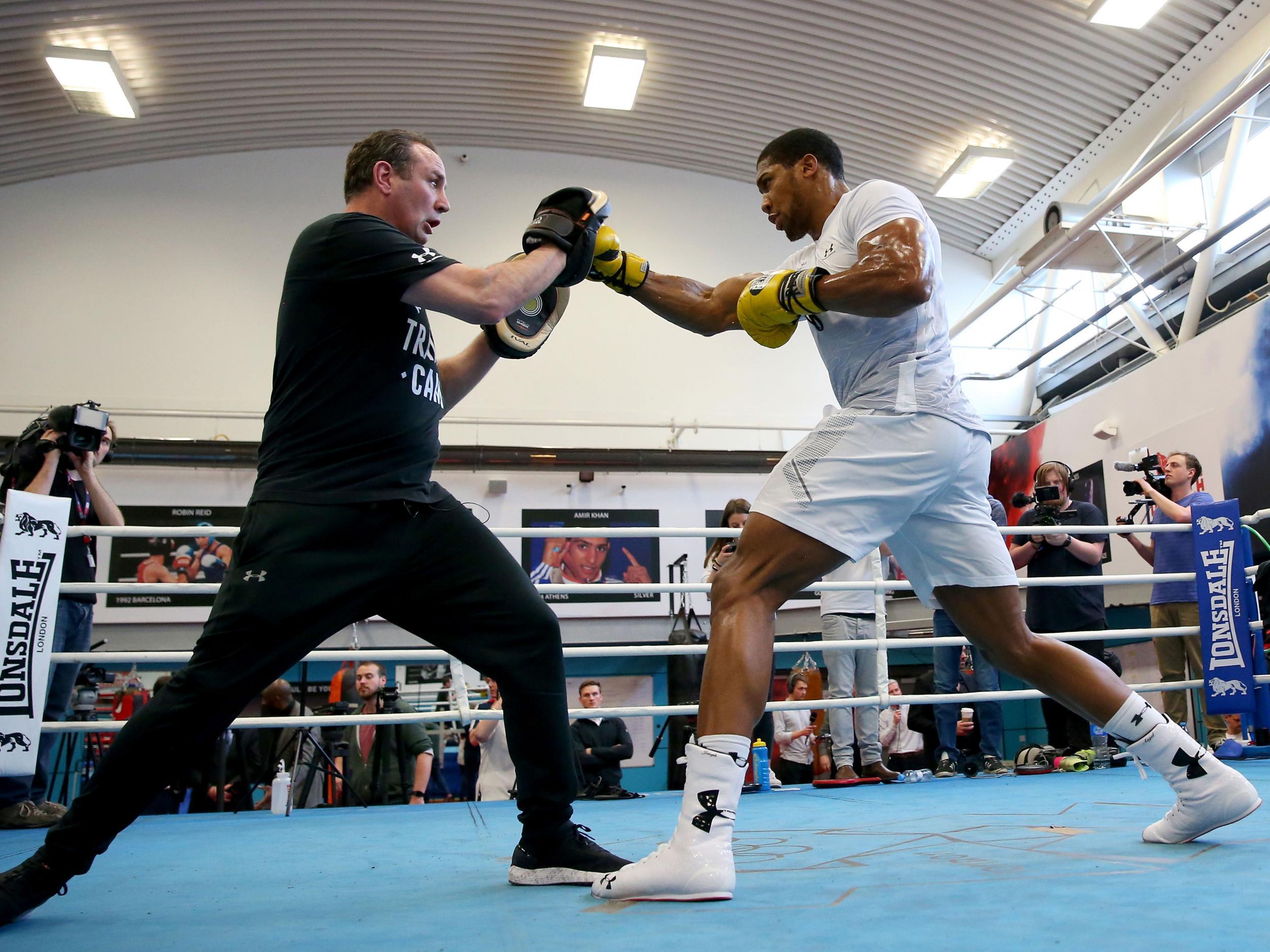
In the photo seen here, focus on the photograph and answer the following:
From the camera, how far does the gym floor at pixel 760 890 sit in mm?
1071

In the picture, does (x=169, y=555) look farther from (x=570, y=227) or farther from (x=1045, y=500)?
(x=570, y=227)

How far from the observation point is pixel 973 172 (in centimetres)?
926

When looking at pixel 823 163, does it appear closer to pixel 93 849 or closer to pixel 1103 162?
Result: pixel 93 849

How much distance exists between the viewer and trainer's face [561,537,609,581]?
9180 millimetres

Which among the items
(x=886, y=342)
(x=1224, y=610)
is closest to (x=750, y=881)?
(x=886, y=342)

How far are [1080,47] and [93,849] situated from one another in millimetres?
8906

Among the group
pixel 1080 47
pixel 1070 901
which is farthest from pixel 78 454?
pixel 1080 47

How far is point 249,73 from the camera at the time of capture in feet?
28.2

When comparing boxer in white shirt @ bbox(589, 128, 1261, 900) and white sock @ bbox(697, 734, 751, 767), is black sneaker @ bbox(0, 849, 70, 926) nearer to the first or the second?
boxer in white shirt @ bbox(589, 128, 1261, 900)

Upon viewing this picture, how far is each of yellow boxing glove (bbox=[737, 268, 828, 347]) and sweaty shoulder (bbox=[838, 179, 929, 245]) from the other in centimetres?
12

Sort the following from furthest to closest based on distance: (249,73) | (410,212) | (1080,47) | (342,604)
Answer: (249,73), (1080,47), (410,212), (342,604)

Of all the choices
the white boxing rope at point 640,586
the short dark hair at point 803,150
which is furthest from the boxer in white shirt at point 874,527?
the white boxing rope at point 640,586

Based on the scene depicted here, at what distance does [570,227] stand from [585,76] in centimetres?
791

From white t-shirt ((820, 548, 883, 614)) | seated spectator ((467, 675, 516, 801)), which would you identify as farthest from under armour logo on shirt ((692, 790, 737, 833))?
seated spectator ((467, 675, 516, 801))
